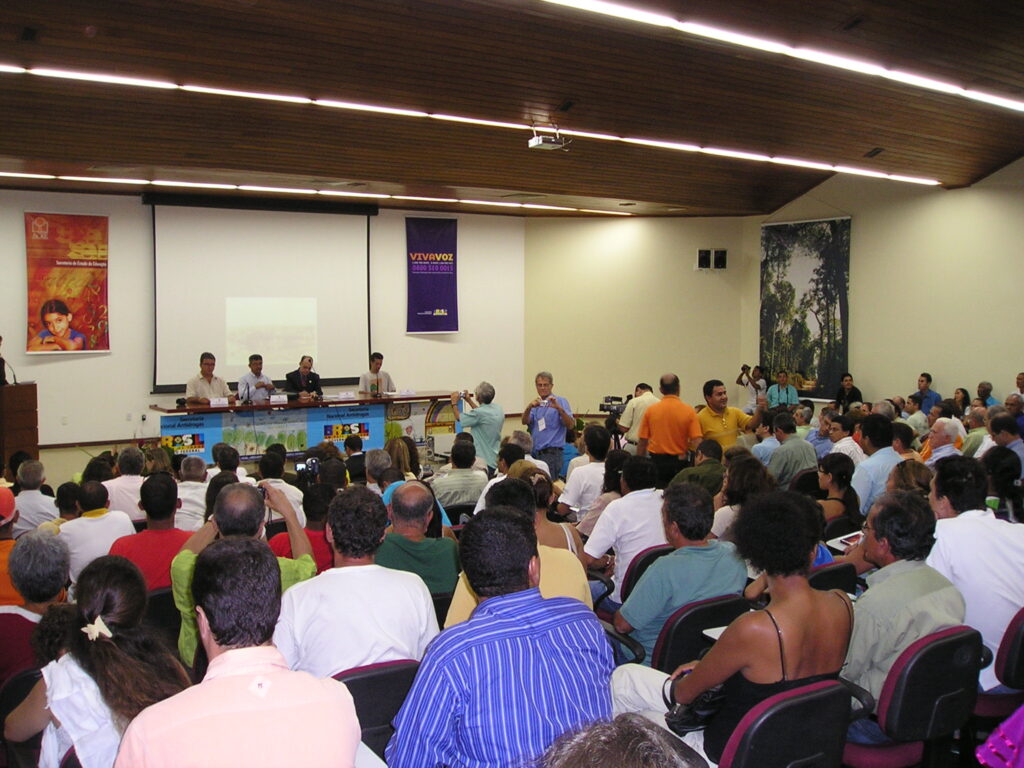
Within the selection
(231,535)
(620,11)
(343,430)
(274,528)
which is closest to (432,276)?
(343,430)

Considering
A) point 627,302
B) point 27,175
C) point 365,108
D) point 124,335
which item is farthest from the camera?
point 627,302

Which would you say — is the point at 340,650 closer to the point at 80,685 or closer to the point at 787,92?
the point at 80,685

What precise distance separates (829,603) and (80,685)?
2063 millimetres

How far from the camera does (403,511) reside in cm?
379

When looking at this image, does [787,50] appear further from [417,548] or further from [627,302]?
[627,302]

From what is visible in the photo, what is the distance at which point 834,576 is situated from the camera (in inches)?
145

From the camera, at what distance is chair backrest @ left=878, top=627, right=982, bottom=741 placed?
2.66 meters

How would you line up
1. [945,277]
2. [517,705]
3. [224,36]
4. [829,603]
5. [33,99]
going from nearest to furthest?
[517,705] < [829,603] < [224,36] < [33,99] < [945,277]

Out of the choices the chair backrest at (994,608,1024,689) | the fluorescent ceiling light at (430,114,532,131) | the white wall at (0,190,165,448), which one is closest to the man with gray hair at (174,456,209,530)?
the chair backrest at (994,608,1024,689)

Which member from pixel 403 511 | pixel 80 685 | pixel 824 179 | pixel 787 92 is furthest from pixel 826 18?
pixel 824 179

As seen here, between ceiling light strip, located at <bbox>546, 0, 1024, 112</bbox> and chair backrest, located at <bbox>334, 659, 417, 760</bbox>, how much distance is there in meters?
4.86

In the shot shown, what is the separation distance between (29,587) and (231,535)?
694 millimetres

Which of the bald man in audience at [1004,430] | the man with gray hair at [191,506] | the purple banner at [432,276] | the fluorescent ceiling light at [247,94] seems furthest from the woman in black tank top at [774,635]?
the purple banner at [432,276]

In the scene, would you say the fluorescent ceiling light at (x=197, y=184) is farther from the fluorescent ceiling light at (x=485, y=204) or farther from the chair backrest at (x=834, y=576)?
the chair backrest at (x=834, y=576)
